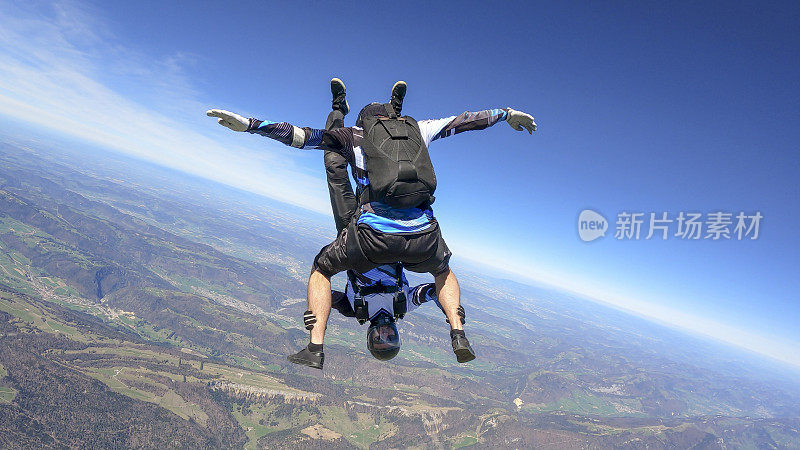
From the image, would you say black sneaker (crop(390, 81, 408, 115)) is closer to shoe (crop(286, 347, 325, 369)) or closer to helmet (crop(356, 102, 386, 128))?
helmet (crop(356, 102, 386, 128))

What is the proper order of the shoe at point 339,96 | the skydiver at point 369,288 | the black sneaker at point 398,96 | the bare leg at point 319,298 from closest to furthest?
the bare leg at point 319,298
the black sneaker at point 398,96
the skydiver at point 369,288
the shoe at point 339,96

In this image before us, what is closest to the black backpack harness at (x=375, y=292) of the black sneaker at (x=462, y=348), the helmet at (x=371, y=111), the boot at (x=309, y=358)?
the black sneaker at (x=462, y=348)

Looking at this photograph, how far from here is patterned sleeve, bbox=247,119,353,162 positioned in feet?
12.0

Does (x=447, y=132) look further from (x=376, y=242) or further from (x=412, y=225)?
(x=376, y=242)

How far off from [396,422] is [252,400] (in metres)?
67.9

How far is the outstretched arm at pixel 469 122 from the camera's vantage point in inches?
175

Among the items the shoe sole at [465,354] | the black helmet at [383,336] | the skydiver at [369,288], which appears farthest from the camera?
the black helmet at [383,336]

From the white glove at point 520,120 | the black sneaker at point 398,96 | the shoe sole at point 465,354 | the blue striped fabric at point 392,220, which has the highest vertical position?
the white glove at point 520,120

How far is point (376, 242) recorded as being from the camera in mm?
3611

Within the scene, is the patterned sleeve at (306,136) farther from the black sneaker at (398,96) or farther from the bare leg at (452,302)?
the bare leg at (452,302)

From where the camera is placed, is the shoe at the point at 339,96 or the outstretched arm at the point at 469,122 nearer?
the outstretched arm at the point at 469,122

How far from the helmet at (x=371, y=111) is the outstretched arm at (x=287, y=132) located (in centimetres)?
30

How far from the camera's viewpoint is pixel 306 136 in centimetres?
384

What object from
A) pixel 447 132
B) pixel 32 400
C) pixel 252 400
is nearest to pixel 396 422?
pixel 252 400
